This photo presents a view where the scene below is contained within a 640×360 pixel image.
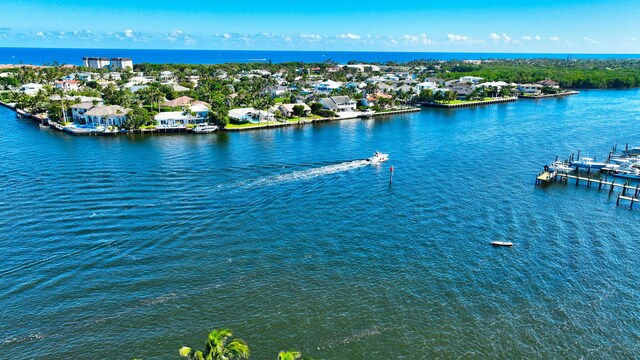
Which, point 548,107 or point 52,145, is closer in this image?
point 52,145

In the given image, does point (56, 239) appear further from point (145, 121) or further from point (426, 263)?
point (145, 121)

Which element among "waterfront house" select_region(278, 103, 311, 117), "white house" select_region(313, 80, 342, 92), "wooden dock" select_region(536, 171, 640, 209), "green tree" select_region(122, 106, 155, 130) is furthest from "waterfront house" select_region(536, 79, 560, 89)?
"green tree" select_region(122, 106, 155, 130)

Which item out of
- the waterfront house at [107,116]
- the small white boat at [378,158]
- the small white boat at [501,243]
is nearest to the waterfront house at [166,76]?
the waterfront house at [107,116]

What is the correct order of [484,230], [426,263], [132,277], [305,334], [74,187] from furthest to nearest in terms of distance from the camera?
[74,187], [484,230], [426,263], [132,277], [305,334]

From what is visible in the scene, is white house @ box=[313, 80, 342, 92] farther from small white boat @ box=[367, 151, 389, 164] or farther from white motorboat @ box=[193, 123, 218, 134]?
small white boat @ box=[367, 151, 389, 164]

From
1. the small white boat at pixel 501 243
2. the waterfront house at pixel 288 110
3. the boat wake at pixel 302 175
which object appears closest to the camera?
the small white boat at pixel 501 243

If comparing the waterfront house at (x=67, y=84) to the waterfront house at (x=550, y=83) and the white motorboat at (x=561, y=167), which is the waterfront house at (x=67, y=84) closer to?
the white motorboat at (x=561, y=167)

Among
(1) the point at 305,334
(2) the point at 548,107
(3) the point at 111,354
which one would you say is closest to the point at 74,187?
(3) the point at 111,354

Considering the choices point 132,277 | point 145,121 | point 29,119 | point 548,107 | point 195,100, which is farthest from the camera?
point 548,107
